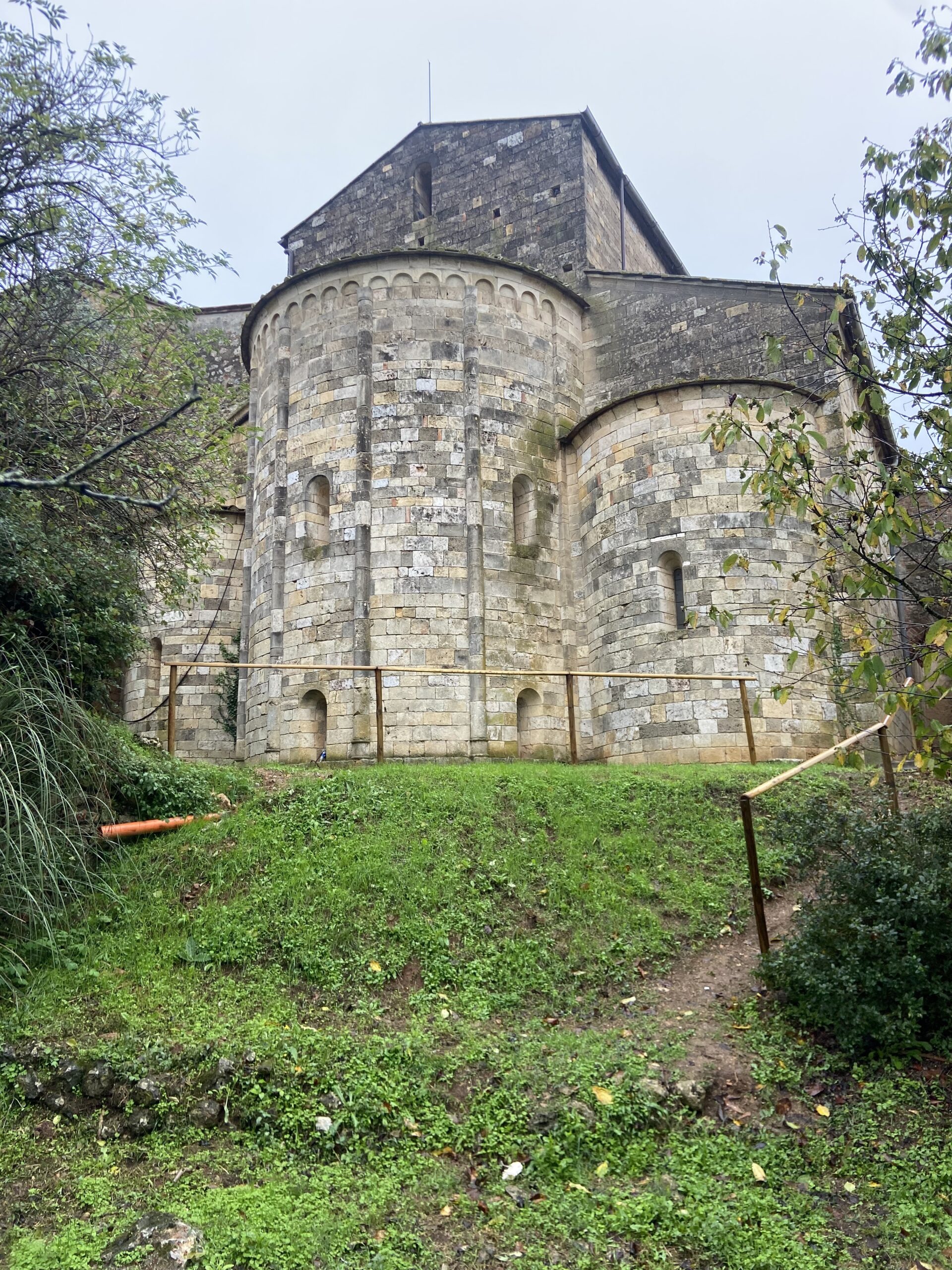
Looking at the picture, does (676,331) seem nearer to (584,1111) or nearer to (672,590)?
(672,590)

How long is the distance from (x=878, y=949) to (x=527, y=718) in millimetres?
8587

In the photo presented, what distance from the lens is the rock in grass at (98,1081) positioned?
577 centimetres

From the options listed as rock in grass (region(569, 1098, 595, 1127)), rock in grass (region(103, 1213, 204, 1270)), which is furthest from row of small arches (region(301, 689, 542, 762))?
rock in grass (region(103, 1213, 204, 1270))

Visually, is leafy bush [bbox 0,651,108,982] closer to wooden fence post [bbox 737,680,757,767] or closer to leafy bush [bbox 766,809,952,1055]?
leafy bush [bbox 766,809,952,1055]

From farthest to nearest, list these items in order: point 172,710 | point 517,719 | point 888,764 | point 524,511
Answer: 1. point 524,511
2. point 517,719
3. point 172,710
4. point 888,764

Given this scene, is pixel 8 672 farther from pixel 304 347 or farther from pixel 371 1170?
pixel 304 347

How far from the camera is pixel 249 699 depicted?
1541 centimetres

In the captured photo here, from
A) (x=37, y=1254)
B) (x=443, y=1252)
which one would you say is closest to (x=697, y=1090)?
(x=443, y=1252)

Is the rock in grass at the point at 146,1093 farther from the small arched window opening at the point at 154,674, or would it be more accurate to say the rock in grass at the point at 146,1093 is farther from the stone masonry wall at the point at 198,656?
the small arched window opening at the point at 154,674

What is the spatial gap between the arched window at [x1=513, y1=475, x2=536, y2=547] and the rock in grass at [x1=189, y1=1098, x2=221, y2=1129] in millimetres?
10544

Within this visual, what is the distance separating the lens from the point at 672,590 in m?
13.9

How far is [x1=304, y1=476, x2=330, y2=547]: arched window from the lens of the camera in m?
14.9

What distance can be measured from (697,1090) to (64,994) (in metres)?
4.21

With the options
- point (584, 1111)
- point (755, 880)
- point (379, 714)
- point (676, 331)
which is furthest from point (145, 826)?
point (676, 331)
